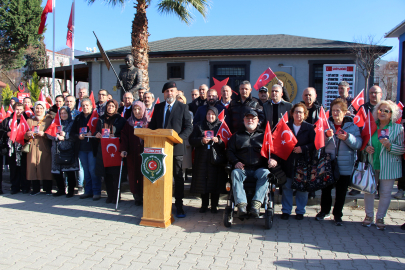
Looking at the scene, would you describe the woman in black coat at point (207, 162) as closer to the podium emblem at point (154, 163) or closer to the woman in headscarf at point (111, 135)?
the podium emblem at point (154, 163)

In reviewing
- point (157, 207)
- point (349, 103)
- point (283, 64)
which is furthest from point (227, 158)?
point (283, 64)

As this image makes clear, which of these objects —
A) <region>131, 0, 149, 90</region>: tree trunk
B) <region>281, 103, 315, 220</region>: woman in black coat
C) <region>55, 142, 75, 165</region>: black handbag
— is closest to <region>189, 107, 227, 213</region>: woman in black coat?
<region>281, 103, 315, 220</region>: woman in black coat

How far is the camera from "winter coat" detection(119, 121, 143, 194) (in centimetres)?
616

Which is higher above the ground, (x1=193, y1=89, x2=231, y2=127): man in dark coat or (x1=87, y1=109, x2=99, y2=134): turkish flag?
(x1=193, y1=89, x2=231, y2=127): man in dark coat

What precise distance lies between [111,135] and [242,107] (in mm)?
2686

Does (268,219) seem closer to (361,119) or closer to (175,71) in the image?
(361,119)

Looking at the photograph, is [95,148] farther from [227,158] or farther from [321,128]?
[321,128]

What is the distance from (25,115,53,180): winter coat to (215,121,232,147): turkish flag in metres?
4.09

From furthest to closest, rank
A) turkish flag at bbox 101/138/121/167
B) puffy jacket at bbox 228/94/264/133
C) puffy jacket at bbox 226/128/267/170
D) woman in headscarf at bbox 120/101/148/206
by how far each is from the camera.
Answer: turkish flag at bbox 101/138/121/167 < woman in headscarf at bbox 120/101/148/206 < puffy jacket at bbox 228/94/264/133 < puffy jacket at bbox 226/128/267/170

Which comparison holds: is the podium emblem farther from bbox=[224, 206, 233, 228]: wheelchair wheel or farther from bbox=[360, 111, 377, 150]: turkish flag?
bbox=[360, 111, 377, 150]: turkish flag

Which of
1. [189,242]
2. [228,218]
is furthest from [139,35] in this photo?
[189,242]

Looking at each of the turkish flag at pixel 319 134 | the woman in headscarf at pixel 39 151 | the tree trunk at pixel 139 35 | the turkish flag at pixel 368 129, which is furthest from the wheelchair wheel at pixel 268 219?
the tree trunk at pixel 139 35

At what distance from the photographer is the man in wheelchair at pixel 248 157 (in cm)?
494

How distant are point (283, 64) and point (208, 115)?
34.7 feet
